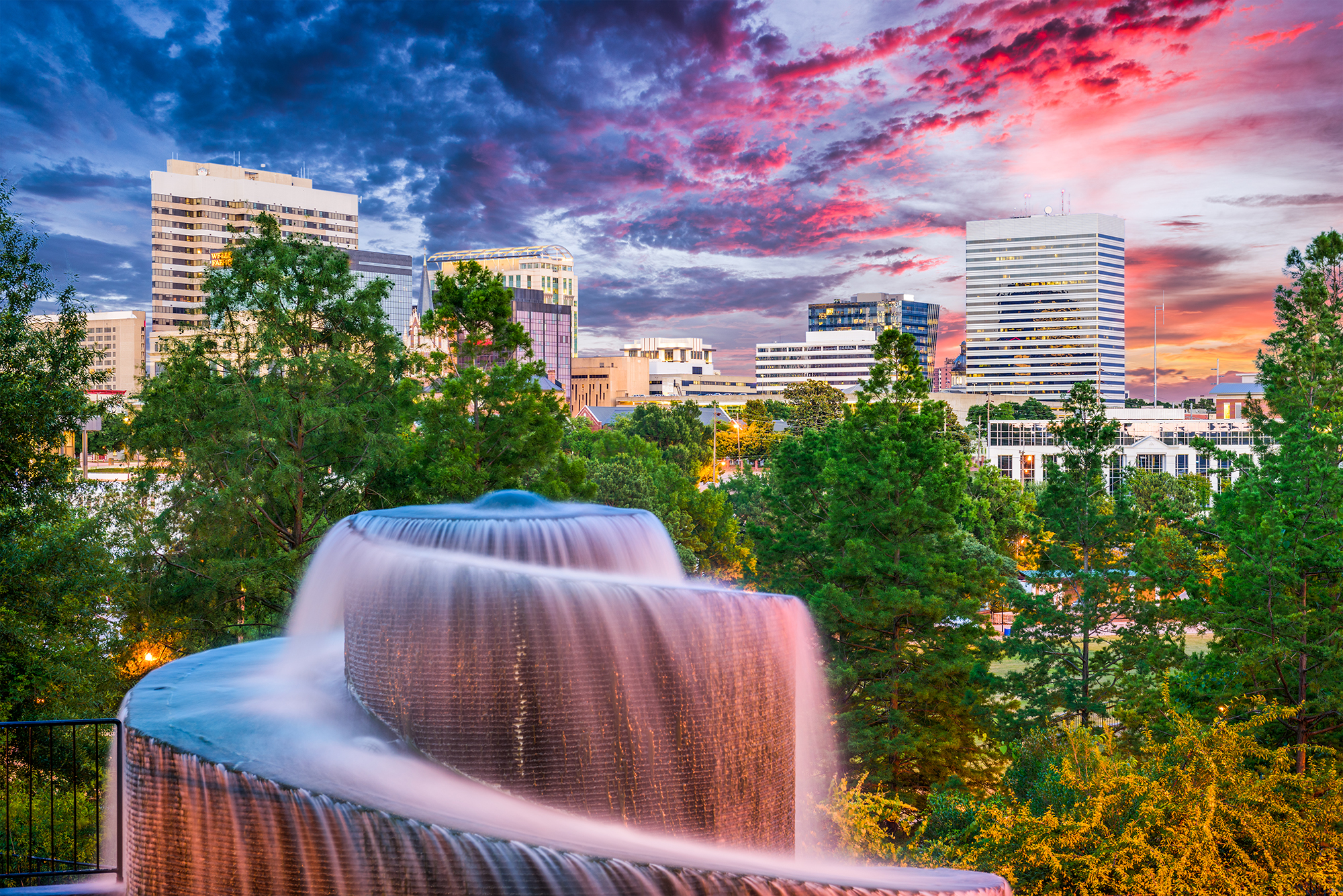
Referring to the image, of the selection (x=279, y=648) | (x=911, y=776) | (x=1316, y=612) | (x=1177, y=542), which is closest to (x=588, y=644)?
(x=279, y=648)

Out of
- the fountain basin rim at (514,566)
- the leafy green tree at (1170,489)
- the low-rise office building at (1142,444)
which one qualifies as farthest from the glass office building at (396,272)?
the fountain basin rim at (514,566)

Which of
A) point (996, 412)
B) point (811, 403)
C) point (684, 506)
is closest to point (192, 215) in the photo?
point (811, 403)

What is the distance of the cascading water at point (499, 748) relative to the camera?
257 inches

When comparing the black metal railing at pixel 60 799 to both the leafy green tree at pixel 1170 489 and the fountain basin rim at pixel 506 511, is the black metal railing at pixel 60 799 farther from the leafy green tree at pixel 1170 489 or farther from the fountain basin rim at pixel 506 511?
the leafy green tree at pixel 1170 489

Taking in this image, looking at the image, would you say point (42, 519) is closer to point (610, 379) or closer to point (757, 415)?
point (757, 415)

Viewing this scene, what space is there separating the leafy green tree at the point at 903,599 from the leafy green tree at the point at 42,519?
15026 millimetres

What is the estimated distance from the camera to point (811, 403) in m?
101

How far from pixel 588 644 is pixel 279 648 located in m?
6.41

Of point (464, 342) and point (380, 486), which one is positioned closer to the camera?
point (380, 486)

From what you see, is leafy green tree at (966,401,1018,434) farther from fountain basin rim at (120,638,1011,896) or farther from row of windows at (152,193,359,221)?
row of windows at (152,193,359,221)

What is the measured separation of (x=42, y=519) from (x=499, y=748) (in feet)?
41.3

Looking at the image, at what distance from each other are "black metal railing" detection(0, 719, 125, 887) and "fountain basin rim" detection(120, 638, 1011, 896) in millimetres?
769

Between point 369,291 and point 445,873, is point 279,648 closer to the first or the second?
point 445,873

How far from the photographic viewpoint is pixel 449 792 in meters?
7.35
